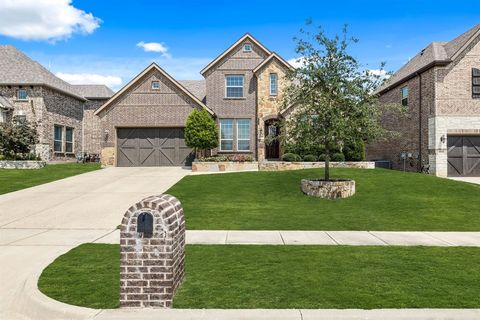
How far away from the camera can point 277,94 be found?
26.7 m

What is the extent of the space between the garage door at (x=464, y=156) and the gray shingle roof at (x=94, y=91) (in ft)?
107

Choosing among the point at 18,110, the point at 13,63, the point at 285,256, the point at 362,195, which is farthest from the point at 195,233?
the point at 13,63

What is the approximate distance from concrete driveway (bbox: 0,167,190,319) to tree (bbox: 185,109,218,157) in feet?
12.0

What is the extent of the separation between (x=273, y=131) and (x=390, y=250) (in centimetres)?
2096

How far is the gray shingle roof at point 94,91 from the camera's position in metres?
38.1

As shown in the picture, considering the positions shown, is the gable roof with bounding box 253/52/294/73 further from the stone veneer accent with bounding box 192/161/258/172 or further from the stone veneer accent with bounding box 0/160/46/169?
the stone veneer accent with bounding box 0/160/46/169

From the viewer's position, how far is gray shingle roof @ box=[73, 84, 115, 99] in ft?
125

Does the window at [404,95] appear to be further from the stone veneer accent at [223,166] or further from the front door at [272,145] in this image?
the stone veneer accent at [223,166]

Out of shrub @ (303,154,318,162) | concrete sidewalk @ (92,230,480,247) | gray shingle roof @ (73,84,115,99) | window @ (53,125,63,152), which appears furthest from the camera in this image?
gray shingle roof @ (73,84,115,99)

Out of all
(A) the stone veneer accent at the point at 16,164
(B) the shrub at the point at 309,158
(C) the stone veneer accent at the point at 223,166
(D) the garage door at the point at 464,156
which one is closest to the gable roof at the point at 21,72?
(A) the stone veneer accent at the point at 16,164

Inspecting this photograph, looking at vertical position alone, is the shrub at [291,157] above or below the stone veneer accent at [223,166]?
above

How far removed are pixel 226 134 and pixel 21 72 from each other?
62.2 ft

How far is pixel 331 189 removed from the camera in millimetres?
14102

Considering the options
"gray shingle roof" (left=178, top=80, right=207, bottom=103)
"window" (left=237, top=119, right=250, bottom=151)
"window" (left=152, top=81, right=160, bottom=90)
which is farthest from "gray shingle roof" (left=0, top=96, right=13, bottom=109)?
"window" (left=237, top=119, right=250, bottom=151)
